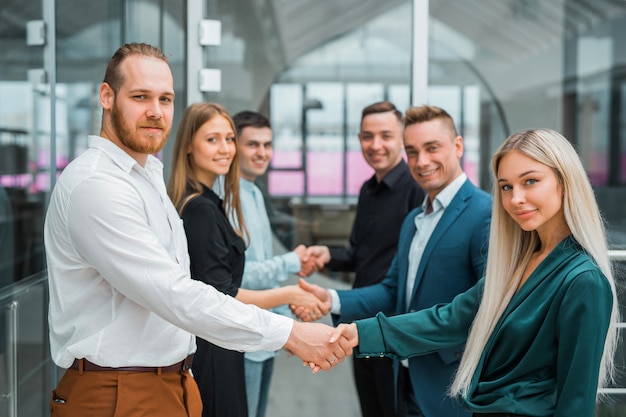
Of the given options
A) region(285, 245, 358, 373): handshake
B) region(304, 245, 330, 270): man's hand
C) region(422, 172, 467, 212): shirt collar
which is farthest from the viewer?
region(304, 245, 330, 270): man's hand

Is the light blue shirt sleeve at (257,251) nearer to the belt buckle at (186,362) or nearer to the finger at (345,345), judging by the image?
the finger at (345,345)

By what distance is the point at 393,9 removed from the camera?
4.08 meters

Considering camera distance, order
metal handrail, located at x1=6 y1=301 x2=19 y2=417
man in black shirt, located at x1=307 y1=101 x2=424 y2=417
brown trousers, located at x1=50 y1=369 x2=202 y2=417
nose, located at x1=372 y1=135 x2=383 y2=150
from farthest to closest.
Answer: nose, located at x1=372 y1=135 x2=383 y2=150
man in black shirt, located at x1=307 y1=101 x2=424 y2=417
metal handrail, located at x1=6 y1=301 x2=19 y2=417
brown trousers, located at x1=50 y1=369 x2=202 y2=417

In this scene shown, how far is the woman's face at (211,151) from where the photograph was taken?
287 centimetres

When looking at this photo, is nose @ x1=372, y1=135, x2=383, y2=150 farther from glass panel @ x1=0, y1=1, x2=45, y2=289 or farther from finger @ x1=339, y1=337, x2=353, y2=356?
glass panel @ x1=0, y1=1, x2=45, y2=289

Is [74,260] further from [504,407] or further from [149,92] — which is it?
[504,407]

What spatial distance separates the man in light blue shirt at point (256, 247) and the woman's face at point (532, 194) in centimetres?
156

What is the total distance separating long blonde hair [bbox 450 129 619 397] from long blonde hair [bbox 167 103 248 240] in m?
1.17

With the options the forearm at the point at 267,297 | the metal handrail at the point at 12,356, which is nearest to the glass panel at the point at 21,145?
the metal handrail at the point at 12,356

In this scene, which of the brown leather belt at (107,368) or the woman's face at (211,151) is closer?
the brown leather belt at (107,368)

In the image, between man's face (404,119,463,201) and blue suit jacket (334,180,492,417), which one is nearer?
blue suit jacket (334,180,492,417)

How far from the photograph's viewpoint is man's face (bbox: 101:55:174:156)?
2.01 metres

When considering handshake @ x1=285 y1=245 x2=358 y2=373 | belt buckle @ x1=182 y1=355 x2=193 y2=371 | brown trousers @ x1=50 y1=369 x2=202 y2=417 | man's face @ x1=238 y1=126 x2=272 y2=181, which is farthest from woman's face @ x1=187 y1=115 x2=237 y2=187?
brown trousers @ x1=50 y1=369 x2=202 y2=417

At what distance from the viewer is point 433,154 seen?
2.83m
